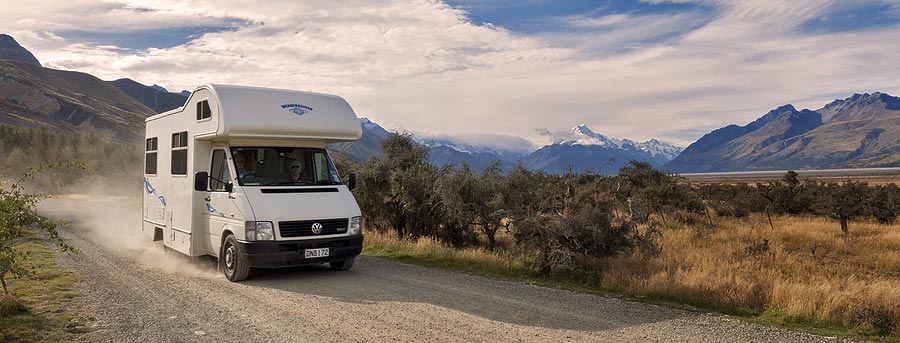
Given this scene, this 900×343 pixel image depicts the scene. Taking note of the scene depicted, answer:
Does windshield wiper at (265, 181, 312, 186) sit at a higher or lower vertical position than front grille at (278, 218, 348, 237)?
higher

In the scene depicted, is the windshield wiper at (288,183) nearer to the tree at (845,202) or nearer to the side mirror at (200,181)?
the side mirror at (200,181)

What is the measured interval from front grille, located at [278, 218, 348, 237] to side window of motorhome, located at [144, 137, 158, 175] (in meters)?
5.80

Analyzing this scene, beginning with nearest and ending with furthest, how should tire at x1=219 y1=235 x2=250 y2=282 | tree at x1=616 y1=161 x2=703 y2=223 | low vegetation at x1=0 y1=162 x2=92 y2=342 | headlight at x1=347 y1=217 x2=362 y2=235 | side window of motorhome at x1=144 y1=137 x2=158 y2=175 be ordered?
1. low vegetation at x1=0 y1=162 x2=92 y2=342
2. tire at x1=219 y1=235 x2=250 y2=282
3. headlight at x1=347 y1=217 x2=362 y2=235
4. side window of motorhome at x1=144 y1=137 x2=158 y2=175
5. tree at x1=616 y1=161 x2=703 y2=223

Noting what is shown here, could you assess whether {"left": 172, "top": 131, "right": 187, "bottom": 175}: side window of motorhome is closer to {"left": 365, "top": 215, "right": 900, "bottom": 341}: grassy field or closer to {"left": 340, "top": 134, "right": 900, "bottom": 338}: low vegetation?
{"left": 365, "top": 215, "right": 900, "bottom": 341}: grassy field

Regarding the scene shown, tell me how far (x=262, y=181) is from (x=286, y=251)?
151cm

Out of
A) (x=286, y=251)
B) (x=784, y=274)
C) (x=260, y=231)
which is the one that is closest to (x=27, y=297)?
(x=260, y=231)

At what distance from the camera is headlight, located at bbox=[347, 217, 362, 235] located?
10.5 meters

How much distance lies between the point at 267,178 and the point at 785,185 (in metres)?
29.7

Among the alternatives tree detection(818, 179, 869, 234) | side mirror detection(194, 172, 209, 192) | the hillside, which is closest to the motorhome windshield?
side mirror detection(194, 172, 209, 192)

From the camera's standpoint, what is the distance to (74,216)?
25.6 meters

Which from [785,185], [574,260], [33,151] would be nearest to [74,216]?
[574,260]

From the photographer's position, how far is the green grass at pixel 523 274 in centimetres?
743

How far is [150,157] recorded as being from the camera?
14.2 meters

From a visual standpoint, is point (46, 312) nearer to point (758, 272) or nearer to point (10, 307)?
point (10, 307)
